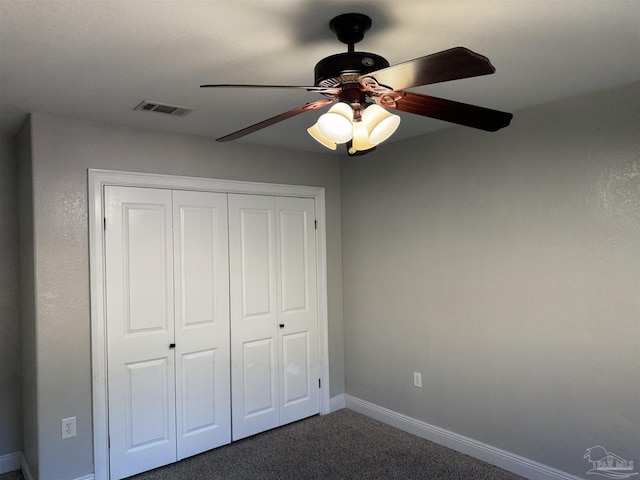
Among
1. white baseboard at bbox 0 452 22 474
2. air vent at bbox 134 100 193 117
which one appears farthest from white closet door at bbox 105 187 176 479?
white baseboard at bbox 0 452 22 474

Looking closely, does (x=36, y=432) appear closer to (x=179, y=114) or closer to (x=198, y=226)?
(x=198, y=226)

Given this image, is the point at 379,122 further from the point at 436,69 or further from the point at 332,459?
the point at 332,459

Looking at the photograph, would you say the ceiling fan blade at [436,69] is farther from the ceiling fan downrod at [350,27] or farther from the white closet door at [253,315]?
the white closet door at [253,315]

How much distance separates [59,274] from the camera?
281cm

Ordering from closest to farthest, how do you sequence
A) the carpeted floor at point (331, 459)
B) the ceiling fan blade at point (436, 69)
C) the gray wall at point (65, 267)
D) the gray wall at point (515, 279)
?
the ceiling fan blade at point (436, 69) → the gray wall at point (515, 279) → the gray wall at point (65, 267) → the carpeted floor at point (331, 459)

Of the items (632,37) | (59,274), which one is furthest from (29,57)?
(632,37)

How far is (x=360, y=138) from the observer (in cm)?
179

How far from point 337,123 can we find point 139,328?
2.24 meters

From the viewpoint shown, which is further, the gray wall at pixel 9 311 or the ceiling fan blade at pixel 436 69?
the gray wall at pixel 9 311

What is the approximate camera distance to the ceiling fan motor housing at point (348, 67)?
1549 millimetres

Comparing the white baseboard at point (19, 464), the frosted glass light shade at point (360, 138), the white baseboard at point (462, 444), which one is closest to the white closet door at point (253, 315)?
the white baseboard at point (462, 444)

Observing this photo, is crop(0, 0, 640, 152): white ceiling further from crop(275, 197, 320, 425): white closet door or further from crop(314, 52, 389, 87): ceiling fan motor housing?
crop(275, 197, 320, 425): white closet door

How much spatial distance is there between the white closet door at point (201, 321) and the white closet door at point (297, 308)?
1.71 feet

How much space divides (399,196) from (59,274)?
2.49m
